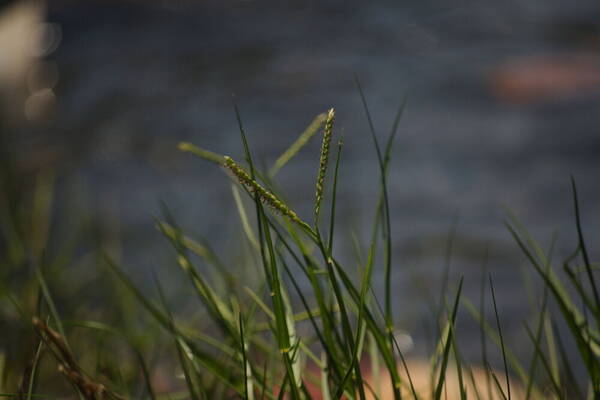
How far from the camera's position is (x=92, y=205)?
1.54 metres

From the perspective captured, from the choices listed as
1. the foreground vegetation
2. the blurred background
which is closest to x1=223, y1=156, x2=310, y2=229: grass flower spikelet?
the foreground vegetation

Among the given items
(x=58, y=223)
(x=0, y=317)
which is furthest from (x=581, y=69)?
(x=0, y=317)

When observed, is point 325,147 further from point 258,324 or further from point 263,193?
point 258,324

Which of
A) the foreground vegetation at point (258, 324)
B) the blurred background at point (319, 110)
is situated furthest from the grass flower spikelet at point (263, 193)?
Result: the blurred background at point (319, 110)

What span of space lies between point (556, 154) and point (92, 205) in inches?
Result: 46.7

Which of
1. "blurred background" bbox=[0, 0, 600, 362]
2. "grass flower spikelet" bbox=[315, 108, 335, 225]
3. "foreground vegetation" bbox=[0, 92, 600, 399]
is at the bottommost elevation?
"foreground vegetation" bbox=[0, 92, 600, 399]

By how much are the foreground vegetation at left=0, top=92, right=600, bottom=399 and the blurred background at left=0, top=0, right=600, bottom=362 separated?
30cm

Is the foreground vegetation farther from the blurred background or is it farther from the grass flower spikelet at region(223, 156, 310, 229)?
the blurred background

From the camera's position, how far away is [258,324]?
0.53 meters

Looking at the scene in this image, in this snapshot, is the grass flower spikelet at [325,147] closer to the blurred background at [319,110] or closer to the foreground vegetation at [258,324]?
the foreground vegetation at [258,324]

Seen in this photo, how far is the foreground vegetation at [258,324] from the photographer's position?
0.32m

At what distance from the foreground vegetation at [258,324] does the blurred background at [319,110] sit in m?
0.30

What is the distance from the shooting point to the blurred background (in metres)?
1.46

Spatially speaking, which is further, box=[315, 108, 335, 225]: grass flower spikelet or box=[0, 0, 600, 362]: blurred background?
box=[0, 0, 600, 362]: blurred background
